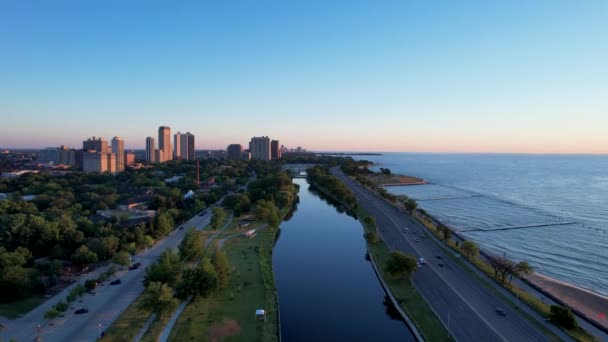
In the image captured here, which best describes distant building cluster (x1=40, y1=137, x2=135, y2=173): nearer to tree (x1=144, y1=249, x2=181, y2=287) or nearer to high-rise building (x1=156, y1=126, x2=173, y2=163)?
high-rise building (x1=156, y1=126, x2=173, y2=163)

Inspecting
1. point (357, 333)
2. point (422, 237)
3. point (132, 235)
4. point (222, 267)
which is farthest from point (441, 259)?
point (132, 235)

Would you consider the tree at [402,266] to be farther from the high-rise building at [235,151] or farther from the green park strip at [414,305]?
the high-rise building at [235,151]

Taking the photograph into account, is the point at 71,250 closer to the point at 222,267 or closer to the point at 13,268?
the point at 13,268

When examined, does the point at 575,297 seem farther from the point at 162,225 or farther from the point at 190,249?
the point at 162,225

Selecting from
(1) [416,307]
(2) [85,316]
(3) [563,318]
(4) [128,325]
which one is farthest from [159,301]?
(3) [563,318]

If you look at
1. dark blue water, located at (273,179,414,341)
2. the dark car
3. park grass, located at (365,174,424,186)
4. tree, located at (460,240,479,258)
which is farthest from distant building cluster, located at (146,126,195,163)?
tree, located at (460,240,479,258)
